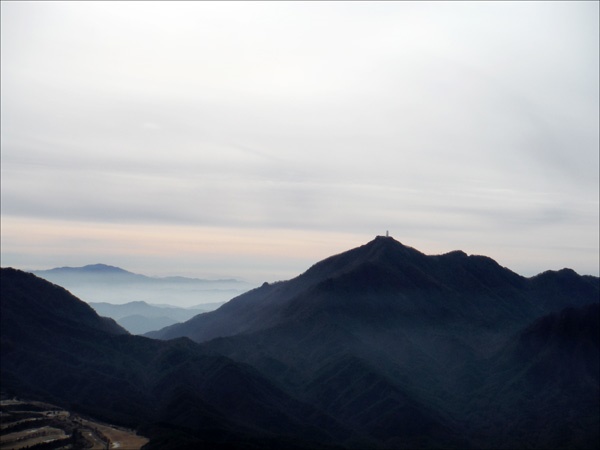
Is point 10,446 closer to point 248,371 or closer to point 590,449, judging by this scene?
point 248,371

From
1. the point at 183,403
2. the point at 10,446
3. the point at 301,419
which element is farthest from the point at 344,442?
the point at 10,446

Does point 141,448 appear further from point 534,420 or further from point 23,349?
point 534,420

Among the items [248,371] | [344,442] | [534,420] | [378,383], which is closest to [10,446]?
[344,442]

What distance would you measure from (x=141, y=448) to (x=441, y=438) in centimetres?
7719

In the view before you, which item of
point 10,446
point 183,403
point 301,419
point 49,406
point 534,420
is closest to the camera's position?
point 10,446

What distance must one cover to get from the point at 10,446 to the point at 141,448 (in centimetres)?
1871

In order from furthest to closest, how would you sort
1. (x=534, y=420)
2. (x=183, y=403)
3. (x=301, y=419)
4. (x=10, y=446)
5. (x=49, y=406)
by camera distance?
(x=534, y=420), (x=301, y=419), (x=183, y=403), (x=49, y=406), (x=10, y=446)

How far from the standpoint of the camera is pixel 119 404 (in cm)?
16962

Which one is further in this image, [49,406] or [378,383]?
[378,383]

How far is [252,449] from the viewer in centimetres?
11700

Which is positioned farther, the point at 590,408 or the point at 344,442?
the point at 590,408

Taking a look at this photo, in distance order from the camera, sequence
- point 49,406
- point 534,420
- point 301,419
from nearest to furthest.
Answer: point 49,406 → point 301,419 → point 534,420

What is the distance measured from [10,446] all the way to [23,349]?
90804 millimetres

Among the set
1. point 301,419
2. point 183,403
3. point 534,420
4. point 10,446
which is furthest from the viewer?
point 534,420
